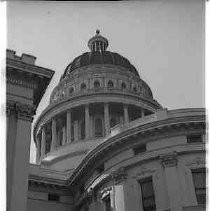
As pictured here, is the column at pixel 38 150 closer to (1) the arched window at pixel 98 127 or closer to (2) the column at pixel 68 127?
(2) the column at pixel 68 127

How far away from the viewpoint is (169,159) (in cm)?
2930

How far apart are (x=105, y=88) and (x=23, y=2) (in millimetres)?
39376

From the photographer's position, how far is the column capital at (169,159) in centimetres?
2914

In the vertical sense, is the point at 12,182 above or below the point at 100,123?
below

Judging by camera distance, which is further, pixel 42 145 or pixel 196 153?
pixel 42 145

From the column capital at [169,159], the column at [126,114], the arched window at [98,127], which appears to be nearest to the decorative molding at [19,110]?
the column capital at [169,159]

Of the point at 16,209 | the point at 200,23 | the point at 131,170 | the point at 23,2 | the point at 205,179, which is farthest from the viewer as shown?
the point at 131,170

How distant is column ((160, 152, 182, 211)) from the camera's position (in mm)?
27328

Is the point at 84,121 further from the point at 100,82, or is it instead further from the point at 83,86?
the point at 100,82

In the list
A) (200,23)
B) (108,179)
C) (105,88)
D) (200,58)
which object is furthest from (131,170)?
(105,88)

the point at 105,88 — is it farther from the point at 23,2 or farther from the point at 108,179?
the point at 23,2

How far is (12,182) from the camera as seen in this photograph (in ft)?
70.0

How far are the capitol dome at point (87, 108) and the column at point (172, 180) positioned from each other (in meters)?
17.5

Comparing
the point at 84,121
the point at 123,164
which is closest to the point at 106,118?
the point at 84,121
